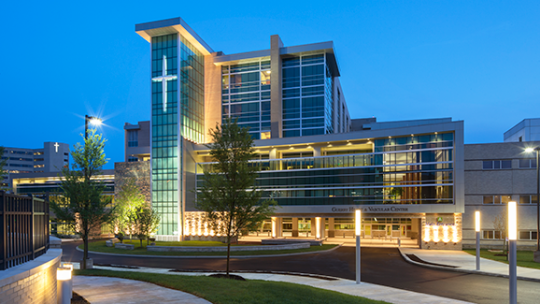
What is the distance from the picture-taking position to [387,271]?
2358 cm

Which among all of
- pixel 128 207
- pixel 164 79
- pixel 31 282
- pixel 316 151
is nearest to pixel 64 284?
pixel 31 282

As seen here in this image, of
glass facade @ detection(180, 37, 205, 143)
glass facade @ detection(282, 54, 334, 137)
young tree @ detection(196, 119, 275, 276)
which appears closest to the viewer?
young tree @ detection(196, 119, 275, 276)

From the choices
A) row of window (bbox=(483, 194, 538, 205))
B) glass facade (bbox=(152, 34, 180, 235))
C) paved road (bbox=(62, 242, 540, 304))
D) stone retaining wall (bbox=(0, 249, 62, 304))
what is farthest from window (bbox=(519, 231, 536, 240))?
stone retaining wall (bbox=(0, 249, 62, 304))

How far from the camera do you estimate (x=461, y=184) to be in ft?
128

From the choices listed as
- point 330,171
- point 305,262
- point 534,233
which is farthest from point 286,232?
point 534,233

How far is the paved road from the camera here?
16.9 meters

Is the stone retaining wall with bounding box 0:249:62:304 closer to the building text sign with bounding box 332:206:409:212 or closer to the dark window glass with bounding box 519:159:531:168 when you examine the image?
the building text sign with bounding box 332:206:409:212

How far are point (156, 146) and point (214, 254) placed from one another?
25.5 metres

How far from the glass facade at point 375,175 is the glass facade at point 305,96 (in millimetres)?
10873

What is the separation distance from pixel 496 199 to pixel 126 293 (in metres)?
42.1

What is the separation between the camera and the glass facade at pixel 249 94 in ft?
195

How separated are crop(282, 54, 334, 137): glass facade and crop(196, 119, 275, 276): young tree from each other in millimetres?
38510

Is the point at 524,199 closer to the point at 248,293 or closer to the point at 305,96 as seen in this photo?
the point at 305,96

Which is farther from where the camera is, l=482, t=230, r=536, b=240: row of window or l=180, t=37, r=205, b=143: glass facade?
l=180, t=37, r=205, b=143: glass facade
